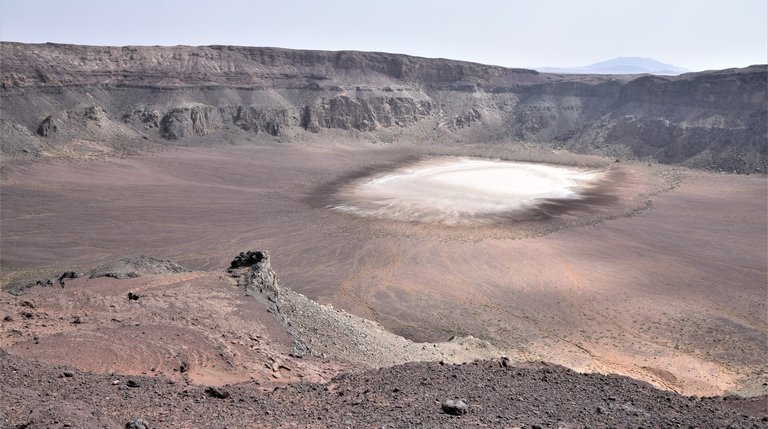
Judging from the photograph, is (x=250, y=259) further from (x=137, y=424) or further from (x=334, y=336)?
(x=137, y=424)

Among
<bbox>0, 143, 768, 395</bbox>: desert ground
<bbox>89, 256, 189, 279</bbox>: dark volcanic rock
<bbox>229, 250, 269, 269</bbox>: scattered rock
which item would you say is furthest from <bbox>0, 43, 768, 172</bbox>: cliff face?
<bbox>229, 250, 269, 269</bbox>: scattered rock

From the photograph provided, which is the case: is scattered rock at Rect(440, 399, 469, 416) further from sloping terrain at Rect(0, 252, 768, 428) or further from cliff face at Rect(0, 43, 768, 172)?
cliff face at Rect(0, 43, 768, 172)

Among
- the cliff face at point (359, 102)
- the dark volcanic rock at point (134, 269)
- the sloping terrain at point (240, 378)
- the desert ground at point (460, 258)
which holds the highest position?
the cliff face at point (359, 102)

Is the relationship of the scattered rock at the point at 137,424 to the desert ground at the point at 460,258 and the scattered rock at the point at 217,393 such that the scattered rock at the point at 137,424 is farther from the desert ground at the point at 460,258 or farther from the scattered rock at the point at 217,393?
the desert ground at the point at 460,258

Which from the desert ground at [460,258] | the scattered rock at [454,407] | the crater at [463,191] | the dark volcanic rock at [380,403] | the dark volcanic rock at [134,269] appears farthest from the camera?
the crater at [463,191]

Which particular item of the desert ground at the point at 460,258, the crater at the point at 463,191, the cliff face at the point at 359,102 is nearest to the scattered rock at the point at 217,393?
the desert ground at the point at 460,258

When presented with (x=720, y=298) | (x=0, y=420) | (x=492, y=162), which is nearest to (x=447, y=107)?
(x=492, y=162)
